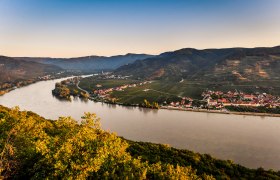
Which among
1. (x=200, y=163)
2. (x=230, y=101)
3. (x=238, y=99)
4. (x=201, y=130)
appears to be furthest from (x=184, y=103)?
(x=200, y=163)

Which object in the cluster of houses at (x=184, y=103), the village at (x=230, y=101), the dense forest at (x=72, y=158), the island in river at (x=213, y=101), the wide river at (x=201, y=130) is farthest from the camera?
the cluster of houses at (x=184, y=103)

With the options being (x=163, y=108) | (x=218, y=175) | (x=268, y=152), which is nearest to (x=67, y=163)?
(x=218, y=175)

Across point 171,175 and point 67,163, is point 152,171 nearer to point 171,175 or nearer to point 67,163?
point 171,175

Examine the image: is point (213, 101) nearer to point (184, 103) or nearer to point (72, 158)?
point (184, 103)

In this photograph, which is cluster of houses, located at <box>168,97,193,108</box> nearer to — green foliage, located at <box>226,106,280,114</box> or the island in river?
the island in river

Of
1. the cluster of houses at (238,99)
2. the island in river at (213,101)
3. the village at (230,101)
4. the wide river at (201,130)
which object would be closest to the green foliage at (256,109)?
the island in river at (213,101)

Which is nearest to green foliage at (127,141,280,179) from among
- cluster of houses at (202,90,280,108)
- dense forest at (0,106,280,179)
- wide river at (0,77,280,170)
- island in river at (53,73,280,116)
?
wide river at (0,77,280,170)

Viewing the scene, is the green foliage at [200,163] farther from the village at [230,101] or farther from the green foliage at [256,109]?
the village at [230,101]
